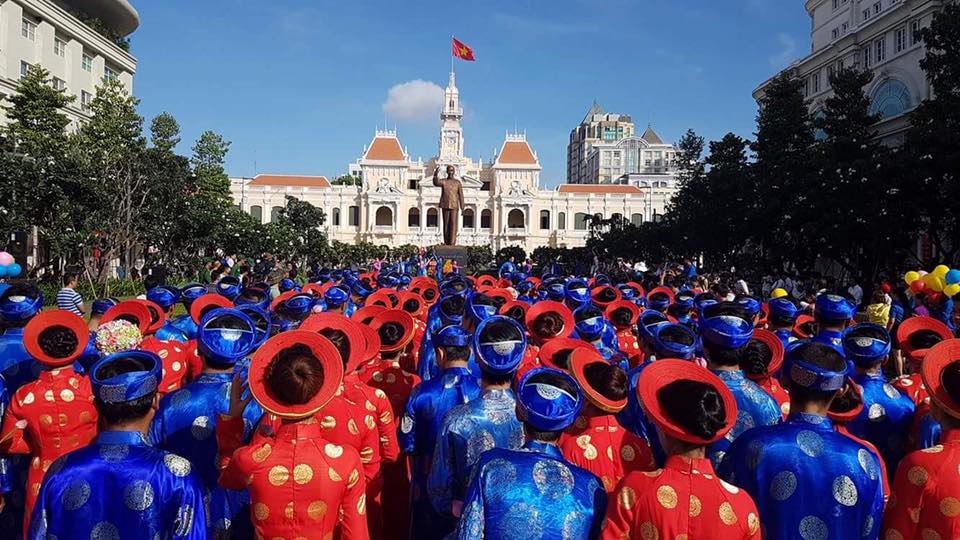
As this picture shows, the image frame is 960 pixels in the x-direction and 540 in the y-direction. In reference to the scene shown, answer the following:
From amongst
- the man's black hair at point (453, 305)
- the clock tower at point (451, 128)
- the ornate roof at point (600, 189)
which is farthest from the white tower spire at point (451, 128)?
the man's black hair at point (453, 305)

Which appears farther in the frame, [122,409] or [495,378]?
[495,378]

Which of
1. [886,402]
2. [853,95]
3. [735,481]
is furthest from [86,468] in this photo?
[853,95]

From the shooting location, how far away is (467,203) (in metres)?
83.4

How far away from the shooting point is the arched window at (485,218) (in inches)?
3356

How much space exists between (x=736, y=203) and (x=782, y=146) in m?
2.98

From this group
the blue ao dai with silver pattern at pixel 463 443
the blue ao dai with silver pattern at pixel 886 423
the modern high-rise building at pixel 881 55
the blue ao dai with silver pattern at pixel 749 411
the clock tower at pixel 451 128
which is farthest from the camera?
the clock tower at pixel 451 128

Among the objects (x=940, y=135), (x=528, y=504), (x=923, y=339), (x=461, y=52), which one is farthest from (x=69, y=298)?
(x=461, y=52)

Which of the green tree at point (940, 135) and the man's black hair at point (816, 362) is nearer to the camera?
the man's black hair at point (816, 362)

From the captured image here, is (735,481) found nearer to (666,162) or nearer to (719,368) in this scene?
(719,368)

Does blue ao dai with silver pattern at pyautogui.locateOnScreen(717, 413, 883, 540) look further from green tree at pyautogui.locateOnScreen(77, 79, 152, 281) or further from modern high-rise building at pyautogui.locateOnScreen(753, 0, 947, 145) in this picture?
modern high-rise building at pyautogui.locateOnScreen(753, 0, 947, 145)

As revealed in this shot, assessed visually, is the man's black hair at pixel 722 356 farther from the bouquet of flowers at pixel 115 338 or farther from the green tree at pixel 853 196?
the green tree at pixel 853 196

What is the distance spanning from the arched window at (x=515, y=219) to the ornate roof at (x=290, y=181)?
21395 mm

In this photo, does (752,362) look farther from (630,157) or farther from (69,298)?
(630,157)

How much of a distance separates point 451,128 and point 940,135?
82.1 metres
